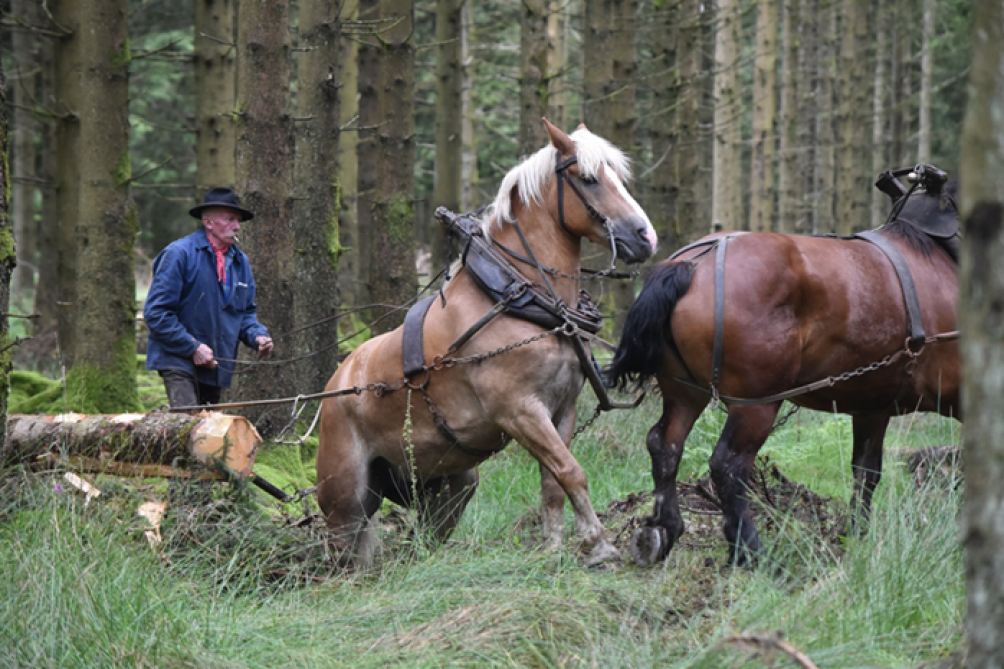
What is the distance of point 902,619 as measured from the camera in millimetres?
3482

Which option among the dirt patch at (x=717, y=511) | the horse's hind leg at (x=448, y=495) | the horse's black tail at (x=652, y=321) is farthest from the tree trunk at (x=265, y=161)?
the horse's black tail at (x=652, y=321)

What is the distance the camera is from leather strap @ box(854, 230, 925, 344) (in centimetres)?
528

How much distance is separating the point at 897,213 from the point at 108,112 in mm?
5919

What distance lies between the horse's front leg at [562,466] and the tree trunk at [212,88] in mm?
7812

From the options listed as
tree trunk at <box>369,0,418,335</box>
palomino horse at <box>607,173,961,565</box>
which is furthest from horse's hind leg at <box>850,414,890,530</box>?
tree trunk at <box>369,0,418,335</box>

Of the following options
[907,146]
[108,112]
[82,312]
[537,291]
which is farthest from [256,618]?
[907,146]

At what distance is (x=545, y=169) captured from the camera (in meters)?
5.45

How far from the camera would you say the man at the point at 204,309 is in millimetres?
6477

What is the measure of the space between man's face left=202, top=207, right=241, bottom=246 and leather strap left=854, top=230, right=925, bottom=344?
4.10 m

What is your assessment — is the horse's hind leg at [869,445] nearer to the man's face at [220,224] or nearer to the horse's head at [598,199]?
the horse's head at [598,199]

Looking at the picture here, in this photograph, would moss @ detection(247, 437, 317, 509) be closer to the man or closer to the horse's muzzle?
the man

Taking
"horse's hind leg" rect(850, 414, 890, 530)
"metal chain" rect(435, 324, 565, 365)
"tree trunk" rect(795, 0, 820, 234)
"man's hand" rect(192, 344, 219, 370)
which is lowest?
"horse's hind leg" rect(850, 414, 890, 530)

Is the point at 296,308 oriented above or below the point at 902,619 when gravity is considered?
above

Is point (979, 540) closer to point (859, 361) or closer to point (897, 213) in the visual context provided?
point (859, 361)
